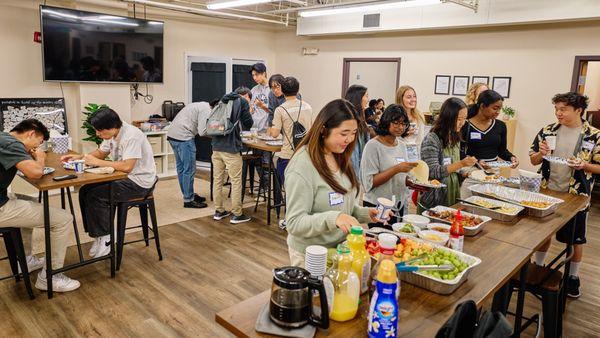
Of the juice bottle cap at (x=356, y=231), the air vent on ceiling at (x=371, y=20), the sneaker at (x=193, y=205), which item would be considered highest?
the air vent on ceiling at (x=371, y=20)

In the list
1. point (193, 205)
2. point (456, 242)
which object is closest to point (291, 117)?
point (193, 205)

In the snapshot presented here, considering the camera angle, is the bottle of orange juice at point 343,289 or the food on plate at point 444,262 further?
the food on plate at point 444,262

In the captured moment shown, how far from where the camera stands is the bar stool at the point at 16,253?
2.97 meters

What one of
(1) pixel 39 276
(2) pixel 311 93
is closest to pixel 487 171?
(1) pixel 39 276

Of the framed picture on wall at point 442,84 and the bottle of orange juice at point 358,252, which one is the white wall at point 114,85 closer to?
the framed picture on wall at point 442,84

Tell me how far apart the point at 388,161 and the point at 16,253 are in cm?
263

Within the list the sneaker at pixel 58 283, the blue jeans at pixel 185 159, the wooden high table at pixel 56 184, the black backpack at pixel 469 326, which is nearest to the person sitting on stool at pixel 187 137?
the blue jeans at pixel 185 159

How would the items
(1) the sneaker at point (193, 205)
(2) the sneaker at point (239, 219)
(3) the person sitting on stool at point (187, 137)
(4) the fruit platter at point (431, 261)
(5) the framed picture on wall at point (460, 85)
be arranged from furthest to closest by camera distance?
1. (5) the framed picture on wall at point (460, 85)
2. (1) the sneaker at point (193, 205)
3. (3) the person sitting on stool at point (187, 137)
4. (2) the sneaker at point (239, 219)
5. (4) the fruit platter at point (431, 261)

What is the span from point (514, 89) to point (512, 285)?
16.1 feet

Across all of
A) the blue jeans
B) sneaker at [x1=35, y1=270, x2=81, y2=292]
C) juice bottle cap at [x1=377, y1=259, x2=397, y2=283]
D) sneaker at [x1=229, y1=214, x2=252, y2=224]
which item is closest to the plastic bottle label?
juice bottle cap at [x1=377, y1=259, x2=397, y2=283]

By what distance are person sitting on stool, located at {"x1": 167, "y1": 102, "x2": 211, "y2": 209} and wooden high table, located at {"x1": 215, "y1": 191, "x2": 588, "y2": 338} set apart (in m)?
3.59

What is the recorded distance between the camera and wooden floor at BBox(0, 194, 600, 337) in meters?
2.81

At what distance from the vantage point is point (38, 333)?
2699 mm

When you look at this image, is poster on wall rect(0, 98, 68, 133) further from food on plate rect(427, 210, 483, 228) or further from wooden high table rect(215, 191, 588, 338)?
wooden high table rect(215, 191, 588, 338)
